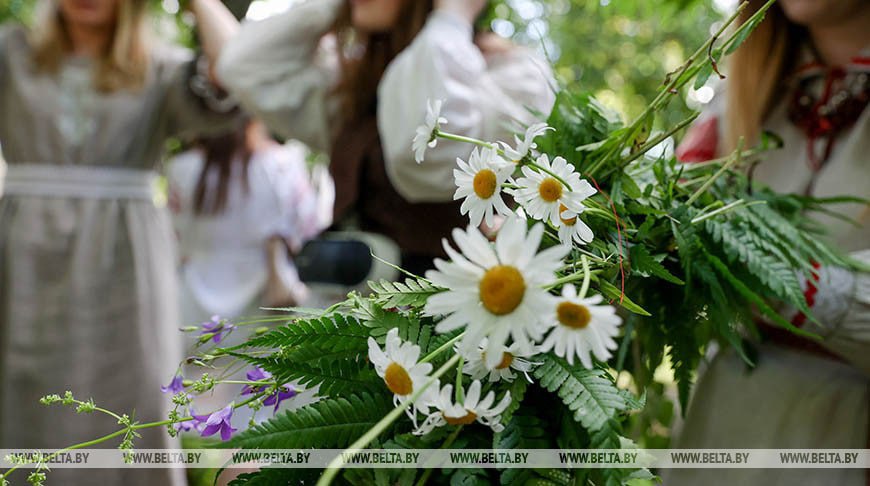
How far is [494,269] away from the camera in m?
0.35

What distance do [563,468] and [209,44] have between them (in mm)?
1375

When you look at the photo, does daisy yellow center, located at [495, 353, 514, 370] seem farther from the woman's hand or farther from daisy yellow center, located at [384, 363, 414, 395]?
the woman's hand

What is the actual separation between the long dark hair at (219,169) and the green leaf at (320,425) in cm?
263

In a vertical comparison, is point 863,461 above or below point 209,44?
below

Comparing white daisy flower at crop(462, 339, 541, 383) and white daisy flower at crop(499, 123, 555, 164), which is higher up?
white daisy flower at crop(499, 123, 555, 164)

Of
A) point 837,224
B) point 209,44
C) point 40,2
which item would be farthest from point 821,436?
point 40,2

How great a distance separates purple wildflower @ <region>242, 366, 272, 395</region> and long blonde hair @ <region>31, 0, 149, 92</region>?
1.21m

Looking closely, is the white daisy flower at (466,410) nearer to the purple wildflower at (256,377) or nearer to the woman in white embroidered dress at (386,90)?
the purple wildflower at (256,377)

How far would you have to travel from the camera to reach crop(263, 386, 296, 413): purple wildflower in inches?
18.3

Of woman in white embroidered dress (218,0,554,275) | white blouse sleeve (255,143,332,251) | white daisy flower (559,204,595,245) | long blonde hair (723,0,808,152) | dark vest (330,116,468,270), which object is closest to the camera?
white daisy flower (559,204,595,245)

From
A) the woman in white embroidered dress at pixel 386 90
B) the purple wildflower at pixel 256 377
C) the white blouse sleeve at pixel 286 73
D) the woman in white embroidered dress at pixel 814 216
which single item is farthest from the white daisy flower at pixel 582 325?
the white blouse sleeve at pixel 286 73

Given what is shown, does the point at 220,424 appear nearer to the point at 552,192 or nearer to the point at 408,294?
the point at 408,294

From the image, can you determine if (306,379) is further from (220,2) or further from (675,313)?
Result: (220,2)

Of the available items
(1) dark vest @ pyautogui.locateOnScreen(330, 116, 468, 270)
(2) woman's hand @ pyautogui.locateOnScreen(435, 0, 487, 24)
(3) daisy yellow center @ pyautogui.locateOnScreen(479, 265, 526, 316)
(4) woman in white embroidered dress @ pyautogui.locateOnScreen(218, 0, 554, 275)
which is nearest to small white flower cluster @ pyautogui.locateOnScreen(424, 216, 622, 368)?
(3) daisy yellow center @ pyautogui.locateOnScreen(479, 265, 526, 316)
